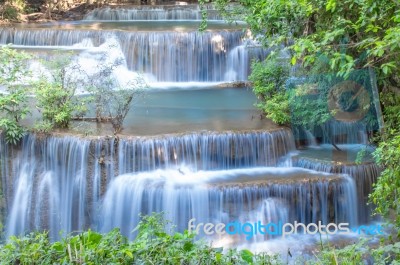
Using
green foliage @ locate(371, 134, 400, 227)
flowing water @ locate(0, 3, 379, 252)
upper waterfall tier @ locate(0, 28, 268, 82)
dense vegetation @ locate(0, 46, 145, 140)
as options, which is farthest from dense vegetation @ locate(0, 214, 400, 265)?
upper waterfall tier @ locate(0, 28, 268, 82)

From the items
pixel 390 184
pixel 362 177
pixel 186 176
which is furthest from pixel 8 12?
pixel 390 184

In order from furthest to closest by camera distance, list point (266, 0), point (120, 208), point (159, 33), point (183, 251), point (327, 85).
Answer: point (159, 33) → point (327, 85) → point (120, 208) → point (266, 0) → point (183, 251)

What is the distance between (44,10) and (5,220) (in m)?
12.4

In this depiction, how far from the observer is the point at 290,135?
363 inches

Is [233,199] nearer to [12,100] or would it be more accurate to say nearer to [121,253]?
[12,100]

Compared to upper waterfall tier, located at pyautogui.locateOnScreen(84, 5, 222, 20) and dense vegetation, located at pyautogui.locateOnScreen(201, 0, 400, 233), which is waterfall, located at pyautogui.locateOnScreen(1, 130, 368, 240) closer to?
dense vegetation, located at pyautogui.locateOnScreen(201, 0, 400, 233)

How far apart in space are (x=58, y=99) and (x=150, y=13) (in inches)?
397

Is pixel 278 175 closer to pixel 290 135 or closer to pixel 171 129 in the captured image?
pixel 290 135

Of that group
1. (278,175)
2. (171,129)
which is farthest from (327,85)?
(171,129)

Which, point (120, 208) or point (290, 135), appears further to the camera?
point (290, 135)

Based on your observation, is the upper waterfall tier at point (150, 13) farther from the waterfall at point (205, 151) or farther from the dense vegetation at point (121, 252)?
the dense vegetation at point (121, 252)

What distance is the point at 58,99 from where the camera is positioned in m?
9.24

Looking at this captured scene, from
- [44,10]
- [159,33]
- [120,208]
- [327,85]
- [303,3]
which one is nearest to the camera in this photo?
[303,3]

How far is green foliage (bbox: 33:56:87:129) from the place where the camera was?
9.06 meters
